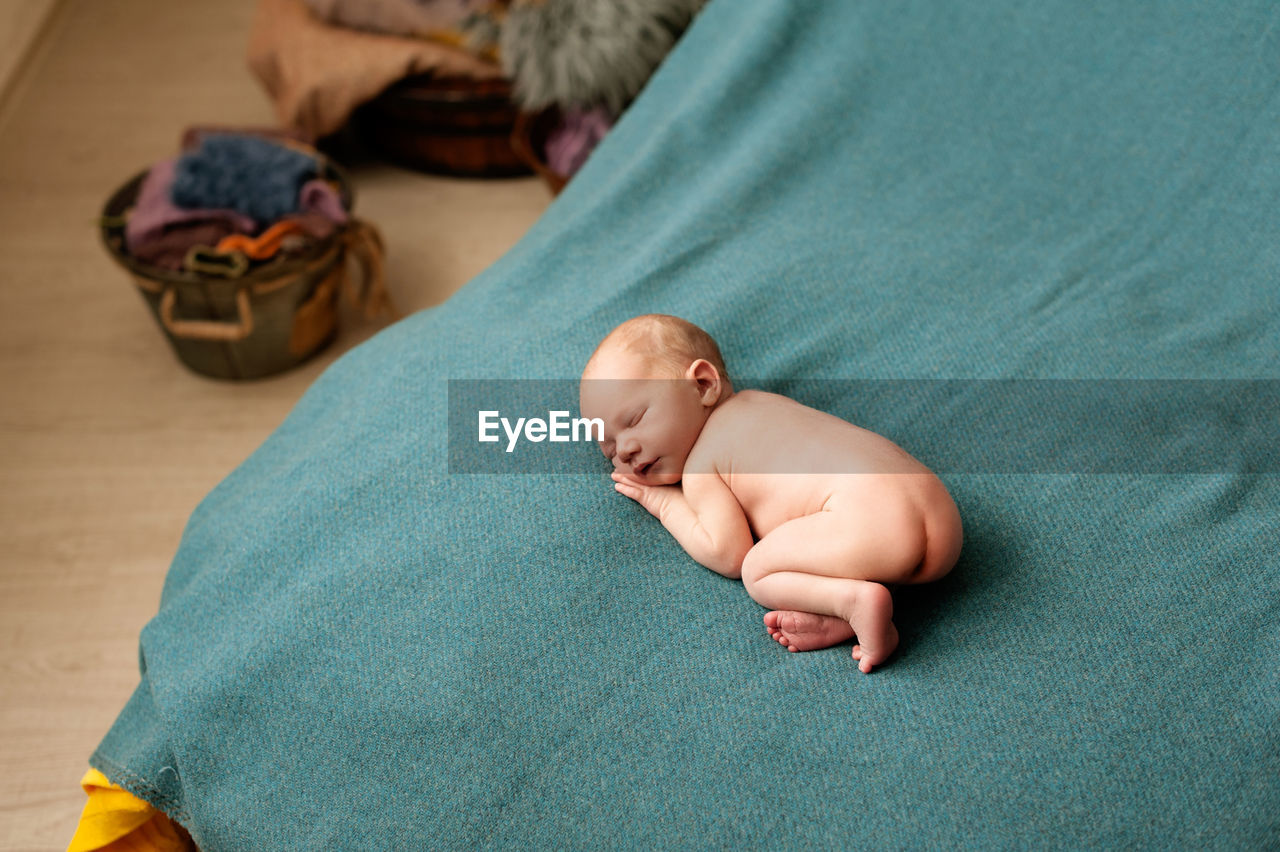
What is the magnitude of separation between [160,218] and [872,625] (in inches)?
61.5

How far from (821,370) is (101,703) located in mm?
1178

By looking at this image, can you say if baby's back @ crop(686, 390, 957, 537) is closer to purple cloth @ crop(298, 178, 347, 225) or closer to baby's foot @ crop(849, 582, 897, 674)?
baby's foot @ crop(849, 582, 897, 674)

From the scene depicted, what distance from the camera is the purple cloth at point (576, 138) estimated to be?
2.25 m

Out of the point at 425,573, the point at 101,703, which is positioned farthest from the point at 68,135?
the point at 425,573

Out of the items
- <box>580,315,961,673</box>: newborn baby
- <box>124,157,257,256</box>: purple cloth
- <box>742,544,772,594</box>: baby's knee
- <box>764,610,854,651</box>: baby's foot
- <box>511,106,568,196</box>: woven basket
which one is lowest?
<box>124,157,257,256</box>: purple cloth

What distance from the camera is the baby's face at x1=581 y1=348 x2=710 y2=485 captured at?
103cm

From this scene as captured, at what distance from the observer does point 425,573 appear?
1.04 meters

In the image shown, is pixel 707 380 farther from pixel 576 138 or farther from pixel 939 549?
pixel 576 138

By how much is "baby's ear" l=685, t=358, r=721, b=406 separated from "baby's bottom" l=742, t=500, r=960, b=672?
173 mm

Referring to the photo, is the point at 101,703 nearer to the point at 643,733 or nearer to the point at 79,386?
the point at 79,386

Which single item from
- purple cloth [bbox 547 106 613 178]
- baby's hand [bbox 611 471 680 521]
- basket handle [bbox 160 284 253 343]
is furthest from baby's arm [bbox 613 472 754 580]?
purple cloth [bbox 547 106 613 178]

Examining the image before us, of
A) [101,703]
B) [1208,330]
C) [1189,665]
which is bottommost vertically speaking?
[101,703]

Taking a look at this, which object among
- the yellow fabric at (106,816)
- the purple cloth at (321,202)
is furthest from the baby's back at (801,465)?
the purple cloth at (321,202)

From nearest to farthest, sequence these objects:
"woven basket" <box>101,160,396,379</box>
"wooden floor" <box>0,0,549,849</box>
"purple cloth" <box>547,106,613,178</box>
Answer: "wooden floor" <box>0,0,549,849</box>, "woven basket" <box>101,160,396,379</box>, "purple cloth" <box>547,106,613,178</box>
